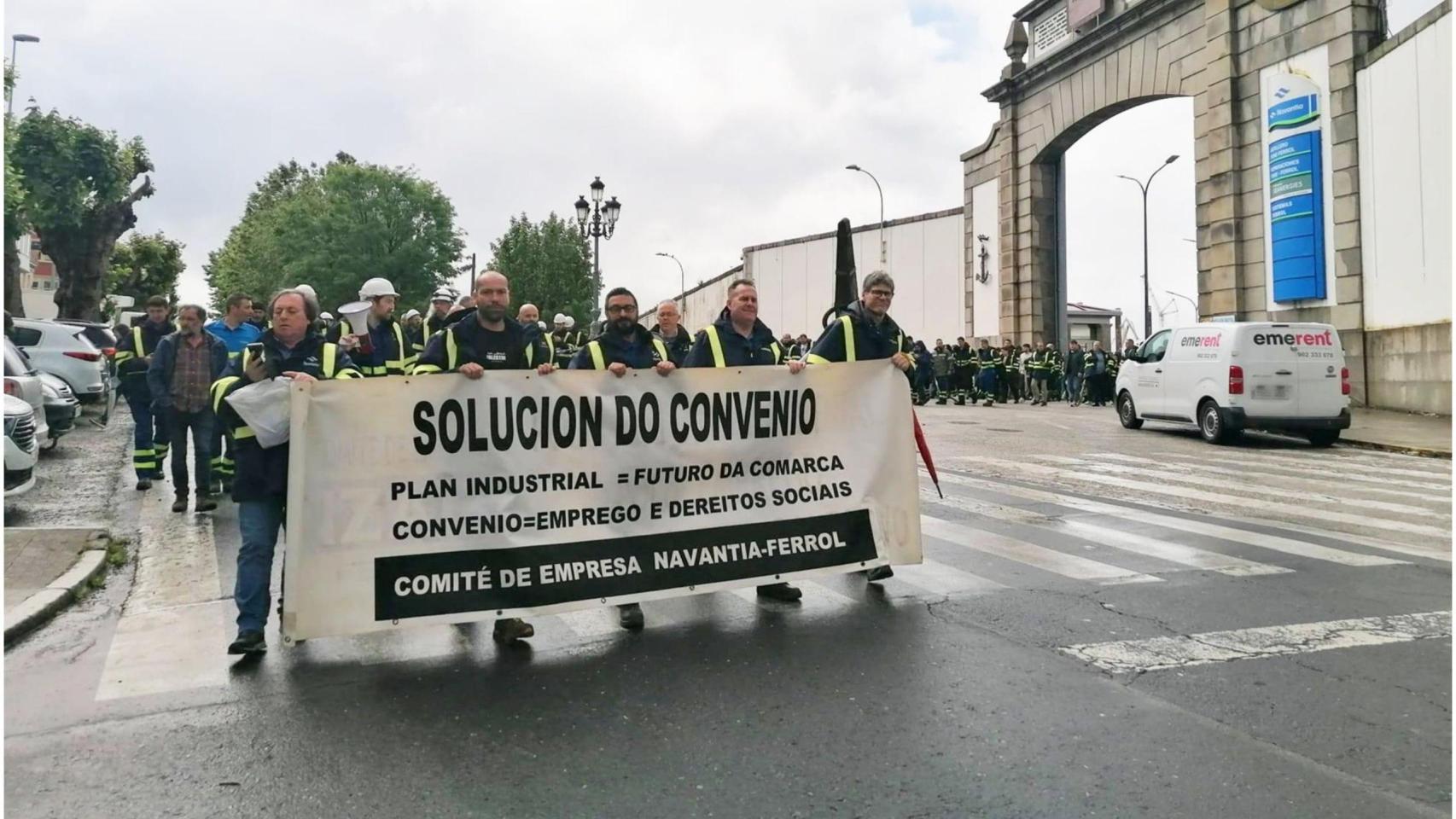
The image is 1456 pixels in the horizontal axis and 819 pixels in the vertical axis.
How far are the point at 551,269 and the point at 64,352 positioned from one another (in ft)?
116

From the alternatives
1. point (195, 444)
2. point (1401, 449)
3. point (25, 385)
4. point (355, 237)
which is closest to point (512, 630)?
point (195, 444)

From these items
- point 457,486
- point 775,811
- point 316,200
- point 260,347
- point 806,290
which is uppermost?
point 316,200

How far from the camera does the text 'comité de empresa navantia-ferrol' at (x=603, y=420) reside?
5.38 m

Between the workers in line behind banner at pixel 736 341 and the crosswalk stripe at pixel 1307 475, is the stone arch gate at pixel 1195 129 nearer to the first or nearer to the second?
the crosswalk stripe at pixel 1307 475

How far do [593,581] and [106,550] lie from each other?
13.3 ft

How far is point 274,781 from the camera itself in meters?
3.63

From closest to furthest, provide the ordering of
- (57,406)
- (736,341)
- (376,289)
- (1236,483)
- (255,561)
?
1. (255,561)
2. (736,341)
3. (376,289)
4. (1236,483)
5. (57,406)

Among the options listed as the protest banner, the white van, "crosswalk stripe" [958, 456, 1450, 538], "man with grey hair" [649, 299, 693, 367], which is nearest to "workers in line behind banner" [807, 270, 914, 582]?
the protest banner

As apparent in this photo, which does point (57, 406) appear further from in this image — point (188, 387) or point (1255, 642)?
point (1255, 642)

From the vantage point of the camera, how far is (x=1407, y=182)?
2122 cm

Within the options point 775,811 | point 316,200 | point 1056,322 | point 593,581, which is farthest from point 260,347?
point 316,200

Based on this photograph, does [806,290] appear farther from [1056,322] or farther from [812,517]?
[812,517]

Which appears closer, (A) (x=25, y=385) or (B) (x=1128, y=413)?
(A) (x=25, y=385)

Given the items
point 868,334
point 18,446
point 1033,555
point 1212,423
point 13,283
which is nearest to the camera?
point 868,334
